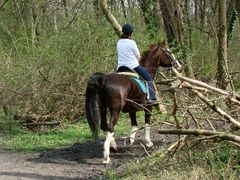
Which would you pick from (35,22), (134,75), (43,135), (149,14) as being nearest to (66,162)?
(134,75)

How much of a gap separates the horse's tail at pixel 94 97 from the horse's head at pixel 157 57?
1583mm

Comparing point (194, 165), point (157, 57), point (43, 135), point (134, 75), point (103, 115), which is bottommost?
point (43, 135)

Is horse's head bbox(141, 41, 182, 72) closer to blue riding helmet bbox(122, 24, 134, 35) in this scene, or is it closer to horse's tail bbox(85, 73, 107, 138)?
blue riding helmet bbox(122, 24, 134, 35)

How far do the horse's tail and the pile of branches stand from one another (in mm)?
1830

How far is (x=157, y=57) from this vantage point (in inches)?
419

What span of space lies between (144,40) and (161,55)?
155 inches

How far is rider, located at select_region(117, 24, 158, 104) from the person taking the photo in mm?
→ 9695

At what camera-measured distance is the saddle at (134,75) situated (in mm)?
9758

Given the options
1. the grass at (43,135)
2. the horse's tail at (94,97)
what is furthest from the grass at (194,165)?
the grass at (43,135)

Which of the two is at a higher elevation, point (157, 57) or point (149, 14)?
point (149, 14)

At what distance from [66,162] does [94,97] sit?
1317 millimetres

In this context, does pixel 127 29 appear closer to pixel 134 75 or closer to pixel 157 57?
pixel 134 75

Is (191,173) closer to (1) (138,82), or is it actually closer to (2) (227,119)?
(2) (227,119)

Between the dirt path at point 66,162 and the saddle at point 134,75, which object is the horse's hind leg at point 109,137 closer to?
the dirt path at point 66,162
